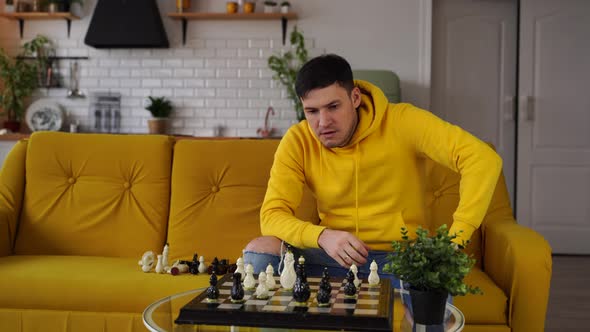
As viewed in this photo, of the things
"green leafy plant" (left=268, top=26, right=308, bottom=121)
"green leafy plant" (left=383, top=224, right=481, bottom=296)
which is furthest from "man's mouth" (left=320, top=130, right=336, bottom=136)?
"green leafy plant" (left=268, top=26, right=308, bottom=121)

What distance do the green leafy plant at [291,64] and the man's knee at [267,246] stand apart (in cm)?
343

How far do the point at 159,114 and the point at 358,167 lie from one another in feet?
12.3

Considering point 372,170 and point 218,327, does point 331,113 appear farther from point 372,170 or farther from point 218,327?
point 218,327

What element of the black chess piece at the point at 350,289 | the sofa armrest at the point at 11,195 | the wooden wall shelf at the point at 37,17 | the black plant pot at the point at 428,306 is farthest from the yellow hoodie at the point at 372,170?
the wooden wall shelf at the point at 37,17

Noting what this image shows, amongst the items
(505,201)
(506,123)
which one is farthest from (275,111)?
(505,201)

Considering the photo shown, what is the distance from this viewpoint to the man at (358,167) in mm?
2104

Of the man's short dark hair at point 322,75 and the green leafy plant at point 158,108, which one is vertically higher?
the man's short dark hair at point 322,75

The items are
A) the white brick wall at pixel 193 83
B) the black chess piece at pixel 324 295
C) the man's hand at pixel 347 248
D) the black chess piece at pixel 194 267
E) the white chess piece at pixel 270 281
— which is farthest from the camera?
the white brick wall at pixel 193 83

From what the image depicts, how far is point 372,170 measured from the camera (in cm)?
226

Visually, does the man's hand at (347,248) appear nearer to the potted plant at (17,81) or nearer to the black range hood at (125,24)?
the black range hood at (125,24)

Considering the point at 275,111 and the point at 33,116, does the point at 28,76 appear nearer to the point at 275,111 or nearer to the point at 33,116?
the point at 33,116

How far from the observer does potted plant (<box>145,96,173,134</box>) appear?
5660mm

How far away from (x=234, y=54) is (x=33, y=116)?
1.82m

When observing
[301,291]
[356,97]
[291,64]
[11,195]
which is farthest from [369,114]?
[291,64]
